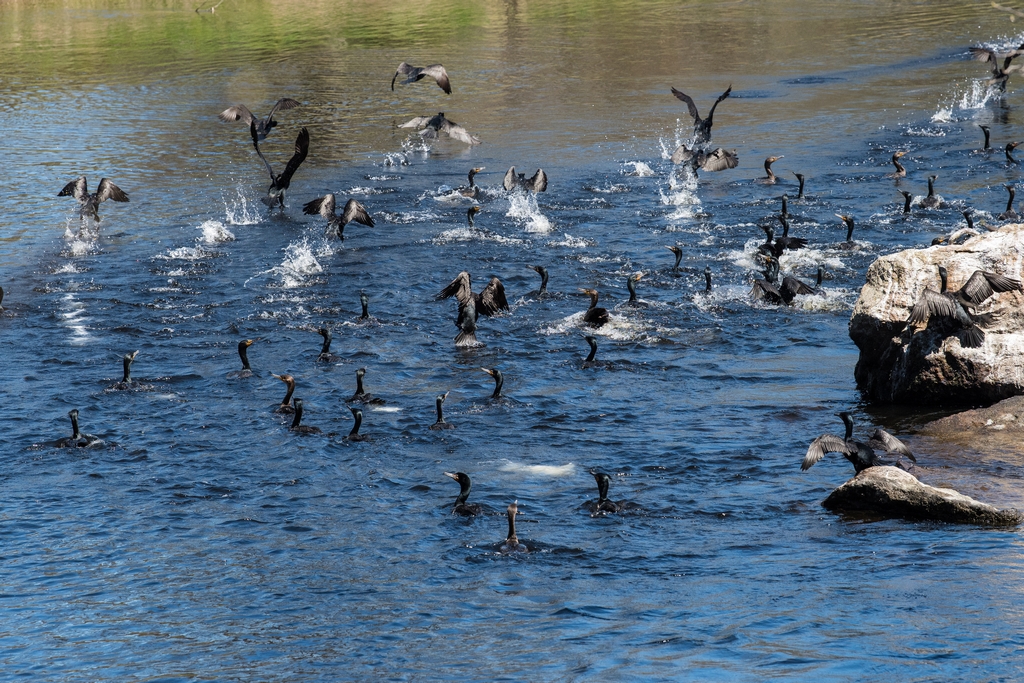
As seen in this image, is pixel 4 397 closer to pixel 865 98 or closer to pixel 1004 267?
pixel 1004 267

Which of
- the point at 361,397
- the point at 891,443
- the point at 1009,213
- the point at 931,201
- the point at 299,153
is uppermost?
the point at 299,153

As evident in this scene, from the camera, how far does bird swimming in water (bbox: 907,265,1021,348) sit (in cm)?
1484

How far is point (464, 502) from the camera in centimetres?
1338

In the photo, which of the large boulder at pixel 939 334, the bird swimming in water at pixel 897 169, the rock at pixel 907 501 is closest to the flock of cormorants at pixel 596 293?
the bird swimming in water at pixel 897 169

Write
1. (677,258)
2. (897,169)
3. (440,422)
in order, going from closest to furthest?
(440,422) < (677,258) < (897,169)

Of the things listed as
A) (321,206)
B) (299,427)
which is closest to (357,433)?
(299,427)

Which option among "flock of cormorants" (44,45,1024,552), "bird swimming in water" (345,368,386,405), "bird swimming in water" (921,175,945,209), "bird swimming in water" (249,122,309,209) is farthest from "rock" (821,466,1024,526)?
"bird swimming in water" (249,122,309,209)

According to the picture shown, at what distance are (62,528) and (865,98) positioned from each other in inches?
1186

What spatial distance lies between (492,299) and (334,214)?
266 inches

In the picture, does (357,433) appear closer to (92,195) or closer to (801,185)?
(92,195)

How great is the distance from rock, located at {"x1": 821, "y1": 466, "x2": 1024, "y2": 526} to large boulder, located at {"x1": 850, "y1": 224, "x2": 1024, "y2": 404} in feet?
10.6

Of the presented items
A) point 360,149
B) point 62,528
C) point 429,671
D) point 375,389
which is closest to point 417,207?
point 360,149

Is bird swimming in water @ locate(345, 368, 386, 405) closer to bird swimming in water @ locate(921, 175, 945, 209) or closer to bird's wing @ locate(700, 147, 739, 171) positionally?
bird's wing @ locate(700, 147, 739, 171)

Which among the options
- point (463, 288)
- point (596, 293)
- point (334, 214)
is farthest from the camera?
point (334, 214)
